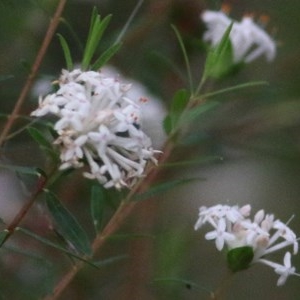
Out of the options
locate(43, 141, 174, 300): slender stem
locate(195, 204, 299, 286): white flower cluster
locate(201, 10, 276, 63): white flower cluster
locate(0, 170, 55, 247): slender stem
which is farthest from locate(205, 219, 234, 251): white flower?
locate(201, 10, 276, 63): white flower cluster

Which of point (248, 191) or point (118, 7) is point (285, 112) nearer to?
point (118, 7)

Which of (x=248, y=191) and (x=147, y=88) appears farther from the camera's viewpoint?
(x=248, y=191)

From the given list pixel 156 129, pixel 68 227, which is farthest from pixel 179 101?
pixel 156 129

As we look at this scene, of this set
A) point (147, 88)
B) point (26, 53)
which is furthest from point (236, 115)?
point (26, 53)

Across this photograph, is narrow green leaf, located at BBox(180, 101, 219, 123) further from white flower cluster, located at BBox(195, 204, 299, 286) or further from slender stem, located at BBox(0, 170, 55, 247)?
slender stem, located at BBox(0, 170, 55, 247)

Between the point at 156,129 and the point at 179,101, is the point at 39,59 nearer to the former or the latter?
the point at 179,101

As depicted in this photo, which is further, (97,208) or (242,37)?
(242,37)
